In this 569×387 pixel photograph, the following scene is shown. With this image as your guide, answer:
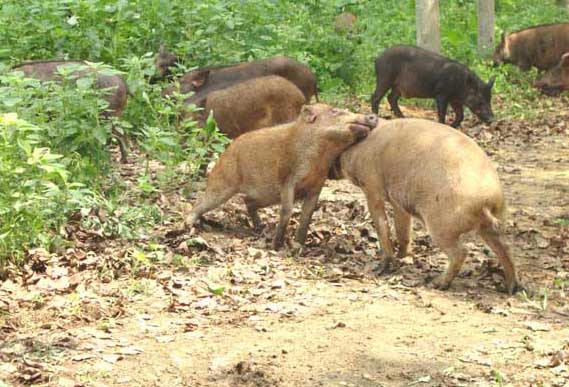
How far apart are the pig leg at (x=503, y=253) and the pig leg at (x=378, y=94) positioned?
7.95 m

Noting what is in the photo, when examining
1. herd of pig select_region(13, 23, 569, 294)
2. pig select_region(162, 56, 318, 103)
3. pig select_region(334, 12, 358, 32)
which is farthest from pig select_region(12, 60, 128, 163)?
pig select_region(334, 12, 358, 32)

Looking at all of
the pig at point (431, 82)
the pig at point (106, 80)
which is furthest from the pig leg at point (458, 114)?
the pig at point (106, 80)

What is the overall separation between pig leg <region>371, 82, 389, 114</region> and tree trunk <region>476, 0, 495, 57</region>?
171 inches

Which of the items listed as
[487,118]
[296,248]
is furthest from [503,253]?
[487,118]

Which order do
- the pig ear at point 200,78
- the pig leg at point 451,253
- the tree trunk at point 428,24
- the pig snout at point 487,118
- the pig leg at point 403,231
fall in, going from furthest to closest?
the tree trunk at point 428,24 → the pig snout at point 487,118 → the pig ear at point 200,78 → the pig leg at point 403,231 → the pig leg at point 451,253

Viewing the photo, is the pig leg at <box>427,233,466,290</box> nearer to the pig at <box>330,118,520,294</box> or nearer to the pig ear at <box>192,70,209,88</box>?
the pig at <box>330,118,520,294</box>

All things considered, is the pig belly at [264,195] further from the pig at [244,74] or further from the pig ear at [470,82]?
the pig ear at [470,82]

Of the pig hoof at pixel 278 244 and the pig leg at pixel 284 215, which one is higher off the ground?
the pig leg at pixel 284 215

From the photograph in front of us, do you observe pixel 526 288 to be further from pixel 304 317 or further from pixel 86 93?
pixel 86 93

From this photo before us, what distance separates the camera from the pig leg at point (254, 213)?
29.5ft

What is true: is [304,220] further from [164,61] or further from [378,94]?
[378,94]

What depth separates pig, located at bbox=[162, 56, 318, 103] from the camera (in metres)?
11.7

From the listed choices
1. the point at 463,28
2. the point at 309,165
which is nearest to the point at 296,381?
the point at 309,165

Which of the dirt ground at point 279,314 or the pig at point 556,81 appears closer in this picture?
the dirt ground at point 279,314
